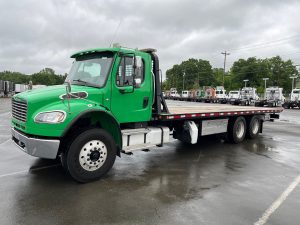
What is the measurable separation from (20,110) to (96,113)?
4.73ft

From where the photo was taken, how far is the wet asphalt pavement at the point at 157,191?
13.9ft

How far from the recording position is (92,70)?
6.34 metres

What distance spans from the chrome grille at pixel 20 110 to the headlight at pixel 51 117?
14.3 inches

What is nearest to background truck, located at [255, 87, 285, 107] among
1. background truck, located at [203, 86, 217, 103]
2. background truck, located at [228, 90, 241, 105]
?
background truck, located at [228, 90, 241, 105]

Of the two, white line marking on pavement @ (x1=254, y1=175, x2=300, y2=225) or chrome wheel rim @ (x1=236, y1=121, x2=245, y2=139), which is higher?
chrome wheel rim @ (x1=236, y1=121, x2=245, y2=139)

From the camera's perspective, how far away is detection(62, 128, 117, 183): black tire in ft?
17.7

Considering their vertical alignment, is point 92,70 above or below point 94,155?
above

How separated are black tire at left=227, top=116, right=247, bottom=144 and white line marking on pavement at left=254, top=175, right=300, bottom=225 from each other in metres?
4.02

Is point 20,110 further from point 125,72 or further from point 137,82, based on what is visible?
point 137,82

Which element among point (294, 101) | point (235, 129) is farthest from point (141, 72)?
point (294, 101)

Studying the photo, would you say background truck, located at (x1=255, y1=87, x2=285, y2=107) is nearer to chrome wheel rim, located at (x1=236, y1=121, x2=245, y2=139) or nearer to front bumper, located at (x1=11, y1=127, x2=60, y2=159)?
chrome wheel rim, located at (x1=236, y1=121, x2=245, y2=139)

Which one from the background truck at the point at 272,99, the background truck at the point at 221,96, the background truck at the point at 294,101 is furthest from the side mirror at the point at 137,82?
the background truck at the point at 221,96

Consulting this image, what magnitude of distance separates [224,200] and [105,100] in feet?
9.66

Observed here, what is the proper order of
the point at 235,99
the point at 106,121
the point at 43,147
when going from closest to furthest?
1. the point at 43,147
2. the point at 106,121
3. the point at 235,99
